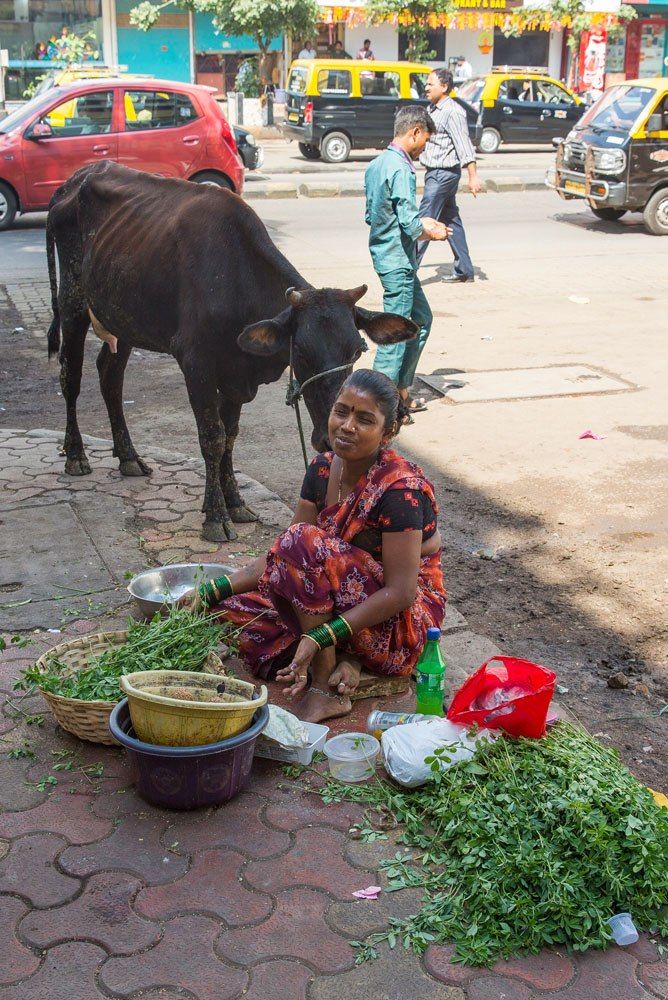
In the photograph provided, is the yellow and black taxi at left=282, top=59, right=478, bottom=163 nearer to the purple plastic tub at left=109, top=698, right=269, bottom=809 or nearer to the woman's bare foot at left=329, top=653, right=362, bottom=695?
the woman's bare foot at left=329, top=653, right=362, bottom=695

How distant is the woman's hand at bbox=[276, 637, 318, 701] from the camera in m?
3.81

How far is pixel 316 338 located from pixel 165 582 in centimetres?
131

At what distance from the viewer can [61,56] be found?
101 feet

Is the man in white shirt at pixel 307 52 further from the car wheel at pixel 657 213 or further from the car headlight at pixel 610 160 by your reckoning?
the car wheel at pixel 657 213

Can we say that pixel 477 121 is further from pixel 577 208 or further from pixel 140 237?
pixel 140 237

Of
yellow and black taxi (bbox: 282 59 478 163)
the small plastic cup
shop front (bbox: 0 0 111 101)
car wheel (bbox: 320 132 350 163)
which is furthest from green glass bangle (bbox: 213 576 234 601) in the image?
shop front (bbox: 0 0 111 101)

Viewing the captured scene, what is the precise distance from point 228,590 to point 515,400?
15.1ft

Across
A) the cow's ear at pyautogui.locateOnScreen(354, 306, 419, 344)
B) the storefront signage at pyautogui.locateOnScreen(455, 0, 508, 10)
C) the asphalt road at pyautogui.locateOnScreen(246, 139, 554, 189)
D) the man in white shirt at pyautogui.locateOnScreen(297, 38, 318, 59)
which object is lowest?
the asphalt road at pyautogui.locateOnScreen(246, 139, 554, 189)

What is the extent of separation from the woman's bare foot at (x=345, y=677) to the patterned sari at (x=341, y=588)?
6 cm

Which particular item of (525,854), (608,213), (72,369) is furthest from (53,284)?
(608,213)

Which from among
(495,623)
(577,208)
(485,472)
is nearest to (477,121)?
(577,208)

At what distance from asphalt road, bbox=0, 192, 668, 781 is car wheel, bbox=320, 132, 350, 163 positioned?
10.7 m

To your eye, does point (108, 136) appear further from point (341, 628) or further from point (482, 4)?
point (482, 4)

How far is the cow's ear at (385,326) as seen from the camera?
5312mm
